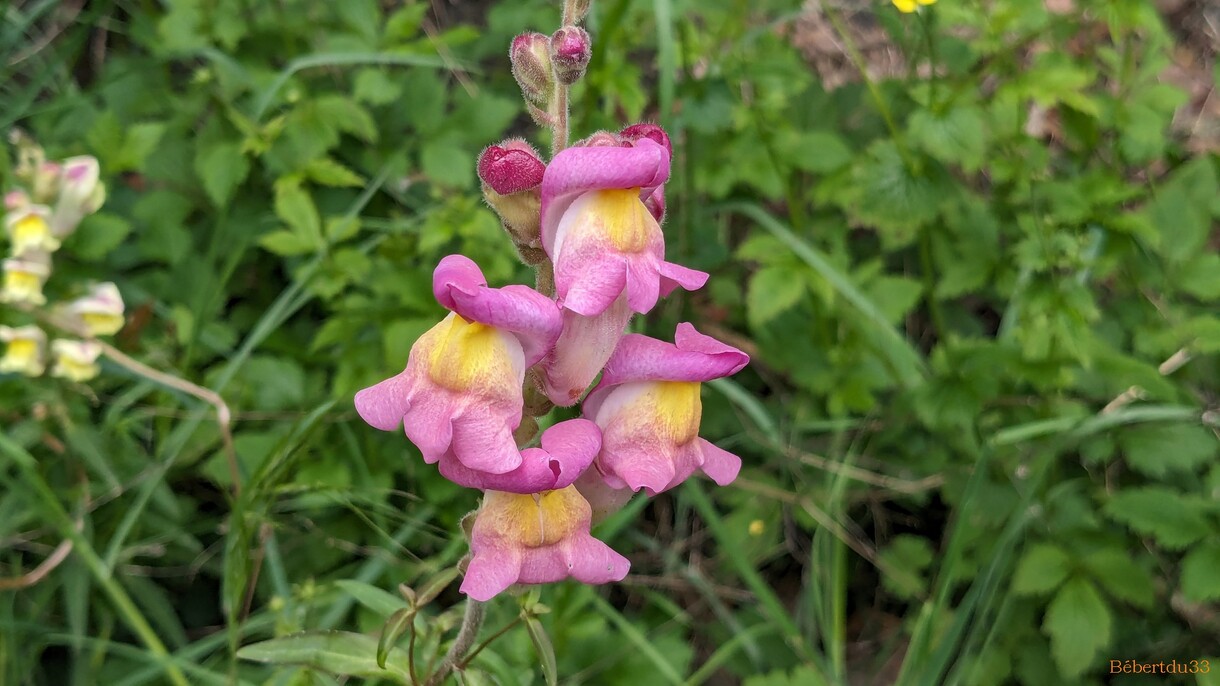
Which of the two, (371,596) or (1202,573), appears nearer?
(371,596)

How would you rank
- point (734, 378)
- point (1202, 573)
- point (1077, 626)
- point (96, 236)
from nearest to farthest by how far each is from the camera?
point (1202, 573)
point (1077, 626)
point (96, 236)
point (734, 378)

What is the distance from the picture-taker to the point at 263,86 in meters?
2.37

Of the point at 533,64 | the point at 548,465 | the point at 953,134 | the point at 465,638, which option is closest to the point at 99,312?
the point at 465,638

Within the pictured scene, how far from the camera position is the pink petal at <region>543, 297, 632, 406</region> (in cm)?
100

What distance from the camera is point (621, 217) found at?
3.22 ft

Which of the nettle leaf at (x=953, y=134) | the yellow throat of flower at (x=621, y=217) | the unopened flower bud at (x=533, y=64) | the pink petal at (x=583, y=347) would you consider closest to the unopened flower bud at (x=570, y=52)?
the unopened flower bud at (x=533, y=64)

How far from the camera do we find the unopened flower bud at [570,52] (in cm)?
102

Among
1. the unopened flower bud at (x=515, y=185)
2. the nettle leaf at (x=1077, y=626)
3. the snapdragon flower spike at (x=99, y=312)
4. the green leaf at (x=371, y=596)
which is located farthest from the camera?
the snapdragon flower spike at (x=99, y=312)

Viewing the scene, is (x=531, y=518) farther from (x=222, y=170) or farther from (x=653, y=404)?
(x=222, y=170)

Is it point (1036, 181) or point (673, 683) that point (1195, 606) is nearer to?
point (1036, 181)

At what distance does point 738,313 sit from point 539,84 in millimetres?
1651

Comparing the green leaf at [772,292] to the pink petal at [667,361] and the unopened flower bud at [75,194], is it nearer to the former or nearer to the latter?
the pink petal at [667,361]

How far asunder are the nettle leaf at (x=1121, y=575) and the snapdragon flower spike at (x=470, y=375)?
1.44 meters

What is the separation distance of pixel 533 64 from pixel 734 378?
5.54ft
